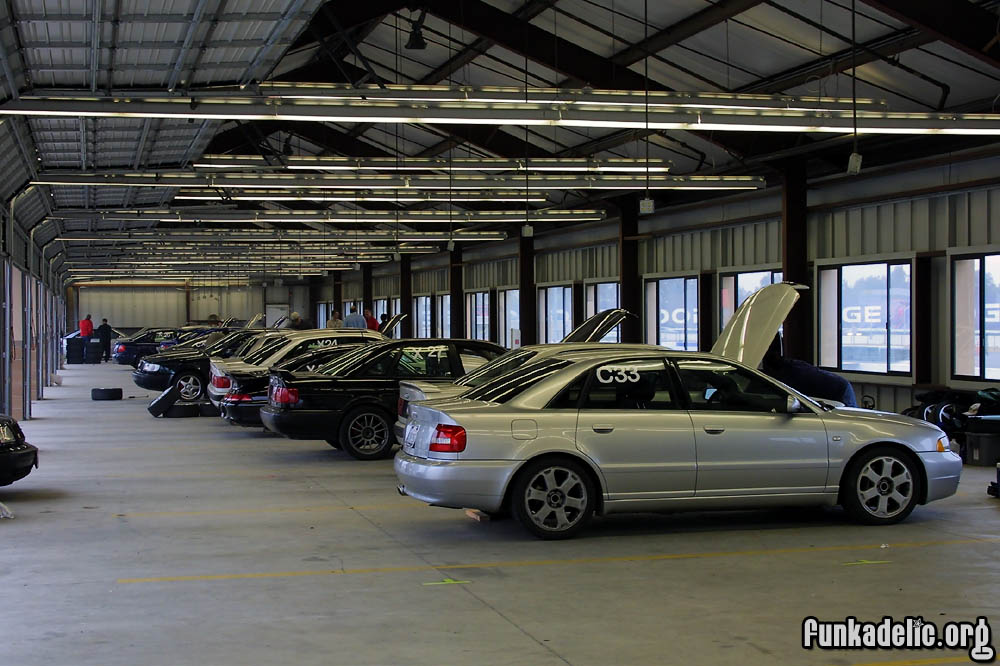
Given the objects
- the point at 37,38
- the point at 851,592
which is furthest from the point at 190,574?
the point at 37,38

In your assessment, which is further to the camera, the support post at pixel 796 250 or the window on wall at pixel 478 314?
the window on wall at pixel 478 314

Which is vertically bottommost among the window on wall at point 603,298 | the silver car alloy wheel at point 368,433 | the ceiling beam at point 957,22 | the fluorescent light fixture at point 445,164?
the silver car alloy wheel at point 368,433

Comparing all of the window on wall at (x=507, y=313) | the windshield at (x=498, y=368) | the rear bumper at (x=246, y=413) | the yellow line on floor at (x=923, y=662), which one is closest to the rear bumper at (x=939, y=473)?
the yellow line on floor at (x=923, y=662)

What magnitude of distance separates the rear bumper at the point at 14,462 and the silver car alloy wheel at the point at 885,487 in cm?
757

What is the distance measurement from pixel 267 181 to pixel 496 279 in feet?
68.0

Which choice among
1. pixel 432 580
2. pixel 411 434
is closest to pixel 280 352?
pixel 411 434

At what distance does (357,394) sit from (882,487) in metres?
6.85

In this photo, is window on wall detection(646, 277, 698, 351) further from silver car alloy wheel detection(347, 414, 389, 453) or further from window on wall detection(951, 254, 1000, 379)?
silver car alloy wheel detection(347, 414, 389, 453)

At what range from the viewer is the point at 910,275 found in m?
19.1

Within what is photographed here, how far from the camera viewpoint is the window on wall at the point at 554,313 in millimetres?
34938

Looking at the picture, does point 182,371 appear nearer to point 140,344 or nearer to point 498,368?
point 498,368

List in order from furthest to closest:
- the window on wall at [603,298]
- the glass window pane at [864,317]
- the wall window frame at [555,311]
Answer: the wall window frame at [555,311] < the window on wall at [603,298] < the glass window pane at [864,317]

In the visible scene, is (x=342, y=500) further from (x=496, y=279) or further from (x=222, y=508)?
(x=496, y=279)

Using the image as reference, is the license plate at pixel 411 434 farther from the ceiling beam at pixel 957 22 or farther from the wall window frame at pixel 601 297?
the wall window frame at pixel 601 297
